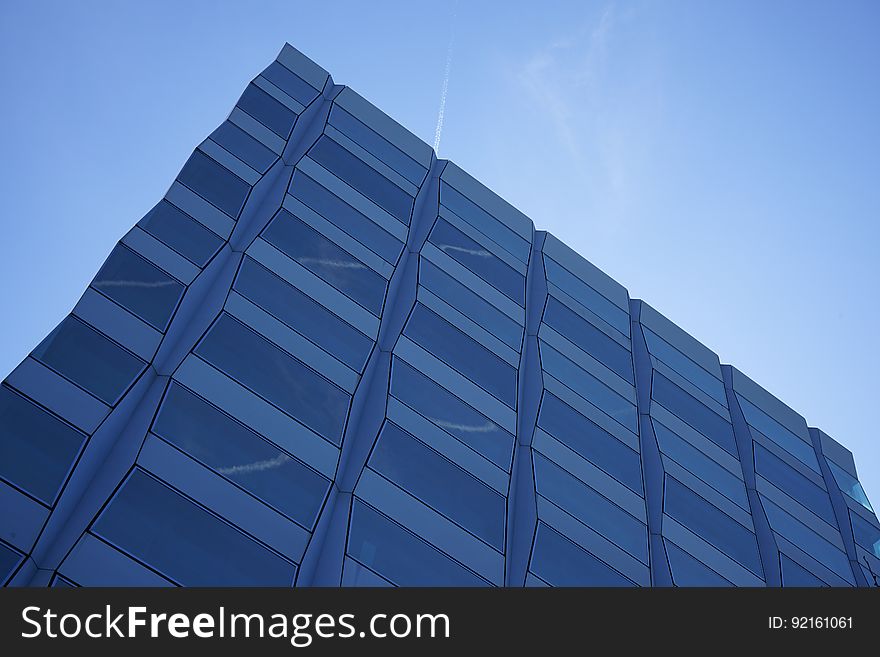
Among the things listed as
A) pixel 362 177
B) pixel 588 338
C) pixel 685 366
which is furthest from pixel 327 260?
pixel 685 366

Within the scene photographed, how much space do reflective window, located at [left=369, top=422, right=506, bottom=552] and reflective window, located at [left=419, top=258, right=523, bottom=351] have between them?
5.08 metres

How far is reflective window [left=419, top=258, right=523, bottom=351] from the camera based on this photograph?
66.9ft

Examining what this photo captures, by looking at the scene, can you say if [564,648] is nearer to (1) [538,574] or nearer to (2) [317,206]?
(1) [538,574]

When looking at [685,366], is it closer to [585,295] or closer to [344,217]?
[585,295]

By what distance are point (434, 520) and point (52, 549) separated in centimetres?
669

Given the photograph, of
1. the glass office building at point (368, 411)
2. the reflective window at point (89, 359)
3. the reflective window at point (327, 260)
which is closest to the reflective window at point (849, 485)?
the glass office building at point (368, 411)

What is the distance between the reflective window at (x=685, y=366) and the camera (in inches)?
1018

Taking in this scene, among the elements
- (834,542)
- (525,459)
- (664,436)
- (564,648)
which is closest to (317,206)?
(525,459)

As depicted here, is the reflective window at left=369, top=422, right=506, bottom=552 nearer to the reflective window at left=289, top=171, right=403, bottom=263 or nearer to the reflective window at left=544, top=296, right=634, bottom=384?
the reflective window at left=289, top=171, right=403, bottom=263

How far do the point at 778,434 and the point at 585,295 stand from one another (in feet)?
27.5

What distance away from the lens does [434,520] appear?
15.3 metres

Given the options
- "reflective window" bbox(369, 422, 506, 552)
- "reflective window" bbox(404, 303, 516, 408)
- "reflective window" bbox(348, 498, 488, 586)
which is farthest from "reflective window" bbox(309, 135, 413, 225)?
"reflective window" bbox(348, 498, 488, 586)

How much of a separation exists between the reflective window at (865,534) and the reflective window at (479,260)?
13095 mm

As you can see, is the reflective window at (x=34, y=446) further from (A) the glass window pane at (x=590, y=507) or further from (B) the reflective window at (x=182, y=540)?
(A) the glass window pane at (x=590, y=507)
